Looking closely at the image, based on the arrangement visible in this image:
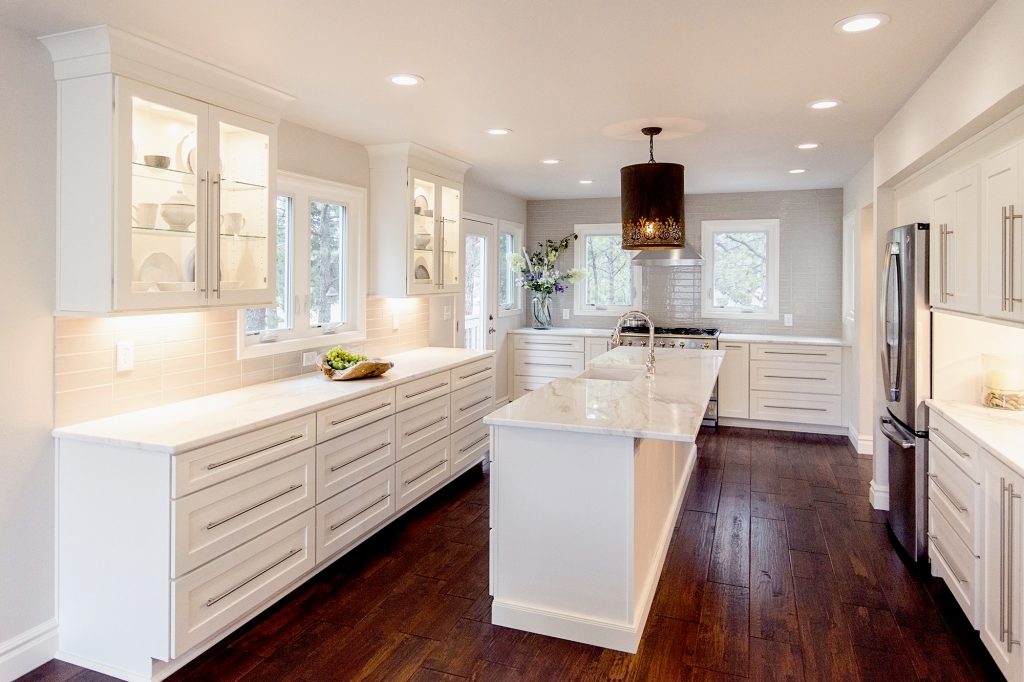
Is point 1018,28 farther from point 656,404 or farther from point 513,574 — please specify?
point 513,574

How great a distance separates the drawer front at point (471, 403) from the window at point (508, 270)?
1.91 m

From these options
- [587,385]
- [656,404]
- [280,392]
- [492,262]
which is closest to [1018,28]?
[656,404]

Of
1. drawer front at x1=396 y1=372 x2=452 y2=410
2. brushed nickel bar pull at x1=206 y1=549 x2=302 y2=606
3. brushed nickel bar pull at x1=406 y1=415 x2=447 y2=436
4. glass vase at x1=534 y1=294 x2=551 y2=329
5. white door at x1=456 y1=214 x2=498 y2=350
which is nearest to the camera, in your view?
brushed nickel bar pull at x1=206 y1=549 x2=302 y2=606

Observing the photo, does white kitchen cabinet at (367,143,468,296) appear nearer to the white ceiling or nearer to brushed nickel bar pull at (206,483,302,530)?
the white ceiling

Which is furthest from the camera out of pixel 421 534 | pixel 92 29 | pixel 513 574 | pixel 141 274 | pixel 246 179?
pixel 421 534

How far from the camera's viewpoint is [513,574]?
Answer: 271 cm

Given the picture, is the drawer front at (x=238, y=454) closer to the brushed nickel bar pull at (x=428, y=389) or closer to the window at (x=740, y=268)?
the brushed nickel bar pull at (x=428, y=389)

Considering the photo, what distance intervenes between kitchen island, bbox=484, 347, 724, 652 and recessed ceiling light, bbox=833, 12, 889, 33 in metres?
1.53

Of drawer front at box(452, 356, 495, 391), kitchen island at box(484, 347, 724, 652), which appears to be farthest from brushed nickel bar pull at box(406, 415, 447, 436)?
kitchen island at box(484, 347, 724, 652)

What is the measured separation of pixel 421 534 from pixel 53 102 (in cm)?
265

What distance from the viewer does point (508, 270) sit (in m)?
7.02

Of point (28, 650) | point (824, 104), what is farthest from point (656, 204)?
point (28, 650)

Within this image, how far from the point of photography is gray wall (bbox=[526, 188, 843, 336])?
6.26 metres

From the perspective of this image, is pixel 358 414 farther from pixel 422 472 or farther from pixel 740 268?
pixel 740 268
